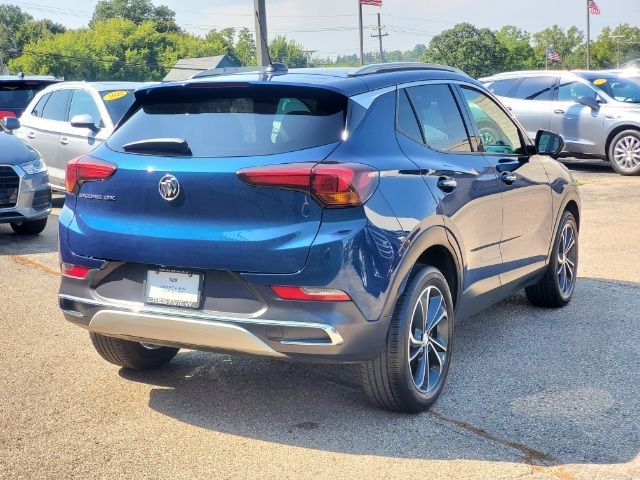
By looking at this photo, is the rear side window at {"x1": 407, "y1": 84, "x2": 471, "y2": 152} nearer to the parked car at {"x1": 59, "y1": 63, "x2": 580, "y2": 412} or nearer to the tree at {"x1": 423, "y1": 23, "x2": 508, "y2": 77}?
the parked car at {"x1": 59, "y1": 63, "x2": 580, "y2": 412}

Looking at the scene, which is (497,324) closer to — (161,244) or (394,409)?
(394,409)

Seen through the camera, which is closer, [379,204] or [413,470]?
[413,470]

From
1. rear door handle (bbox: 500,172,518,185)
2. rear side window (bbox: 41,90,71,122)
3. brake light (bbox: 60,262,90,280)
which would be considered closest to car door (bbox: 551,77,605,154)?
rear side window (bbox: 41,90,71,122)

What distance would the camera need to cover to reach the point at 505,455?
3881mm

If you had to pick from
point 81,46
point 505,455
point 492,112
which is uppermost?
point 81,46

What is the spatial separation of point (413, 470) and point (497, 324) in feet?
8.50

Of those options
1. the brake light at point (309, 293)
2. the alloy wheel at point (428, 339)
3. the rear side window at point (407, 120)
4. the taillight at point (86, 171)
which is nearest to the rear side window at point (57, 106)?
the taillight at point (86, 171)

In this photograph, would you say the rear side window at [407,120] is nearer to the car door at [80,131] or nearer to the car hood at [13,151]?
the car hood at [13,151]

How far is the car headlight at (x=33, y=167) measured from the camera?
9.66 meters

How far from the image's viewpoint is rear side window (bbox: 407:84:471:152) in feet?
15.6

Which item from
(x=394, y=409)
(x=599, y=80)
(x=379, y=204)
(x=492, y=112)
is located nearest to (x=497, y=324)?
(x=492, y=112)

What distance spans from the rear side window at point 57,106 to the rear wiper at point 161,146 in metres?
8.71

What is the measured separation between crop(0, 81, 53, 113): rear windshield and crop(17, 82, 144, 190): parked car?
3.01 meters

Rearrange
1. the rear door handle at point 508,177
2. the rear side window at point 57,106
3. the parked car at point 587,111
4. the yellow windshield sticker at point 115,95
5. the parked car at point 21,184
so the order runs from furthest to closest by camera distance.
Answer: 1. the parked car at point 587,111
2. the rear side window at point 57,106
3. the yellow windshield sticker at point 115,95
4. the parked car at point 21,184
5. the rear door handle at point 508,177
